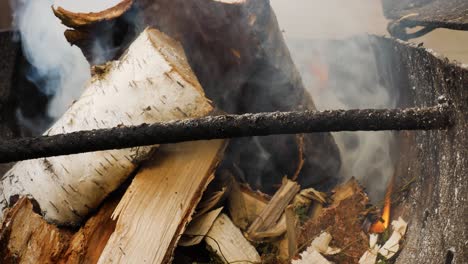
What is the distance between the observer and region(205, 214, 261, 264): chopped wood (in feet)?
8.23

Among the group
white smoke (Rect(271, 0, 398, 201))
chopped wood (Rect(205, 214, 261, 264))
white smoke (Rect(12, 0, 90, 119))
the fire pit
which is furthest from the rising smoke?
white smoke (Rect(271, 0, 398, 201))

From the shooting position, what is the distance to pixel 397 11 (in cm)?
485

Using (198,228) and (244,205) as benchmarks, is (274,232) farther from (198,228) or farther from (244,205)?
(198,228)

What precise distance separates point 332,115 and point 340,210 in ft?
4.54

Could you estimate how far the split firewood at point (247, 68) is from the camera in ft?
8.86

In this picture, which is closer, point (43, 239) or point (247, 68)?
point (43, 239)

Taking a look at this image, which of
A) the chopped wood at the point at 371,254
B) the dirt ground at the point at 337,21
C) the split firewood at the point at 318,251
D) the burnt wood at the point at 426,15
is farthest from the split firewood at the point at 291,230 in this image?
the dirt ground at the point at 337,21

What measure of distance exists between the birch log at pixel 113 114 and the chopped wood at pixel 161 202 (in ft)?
0.48

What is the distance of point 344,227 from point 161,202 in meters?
1.22

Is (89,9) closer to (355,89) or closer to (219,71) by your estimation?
(219,71)

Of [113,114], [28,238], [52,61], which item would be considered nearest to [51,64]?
[52,61]

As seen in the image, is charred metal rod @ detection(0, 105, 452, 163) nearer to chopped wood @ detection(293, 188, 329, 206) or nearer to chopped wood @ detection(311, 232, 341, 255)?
chopped wood @ detection(311, 232, 341, 255)

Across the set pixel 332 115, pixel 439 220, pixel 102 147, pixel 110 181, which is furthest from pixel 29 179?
pixel 439 220

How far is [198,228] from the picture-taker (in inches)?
102
